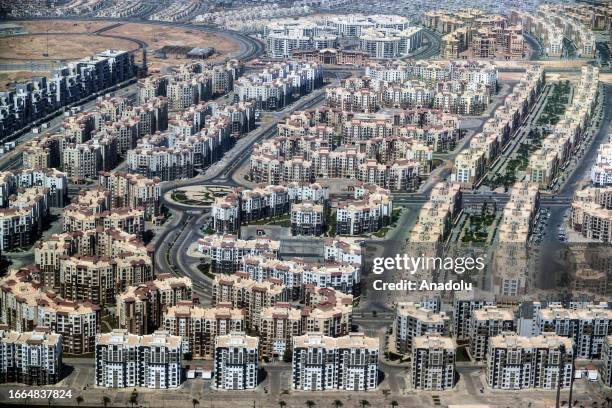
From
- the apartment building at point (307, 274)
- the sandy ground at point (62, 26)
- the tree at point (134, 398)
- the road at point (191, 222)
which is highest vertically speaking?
the sandy ground at point (62, 26)

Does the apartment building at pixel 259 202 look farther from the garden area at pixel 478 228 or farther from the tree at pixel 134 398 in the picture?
the tree at pixel 134 398

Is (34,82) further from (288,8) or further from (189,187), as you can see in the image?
(288,8)

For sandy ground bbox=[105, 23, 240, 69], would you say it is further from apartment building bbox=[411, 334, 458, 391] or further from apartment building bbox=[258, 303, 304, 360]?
apartment building bbox=[411, 334, 458, 391]

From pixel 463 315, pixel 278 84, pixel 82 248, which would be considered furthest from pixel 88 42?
pixel 463 315

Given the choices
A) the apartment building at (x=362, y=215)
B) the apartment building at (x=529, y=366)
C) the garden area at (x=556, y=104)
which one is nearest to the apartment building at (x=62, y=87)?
the apartment building at (x=362, y=215)

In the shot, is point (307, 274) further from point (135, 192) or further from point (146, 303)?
point (135, 192)

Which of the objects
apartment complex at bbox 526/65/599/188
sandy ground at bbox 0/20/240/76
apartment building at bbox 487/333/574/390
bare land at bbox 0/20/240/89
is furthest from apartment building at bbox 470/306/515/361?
sandy ground at bbox 0/20/240/76
